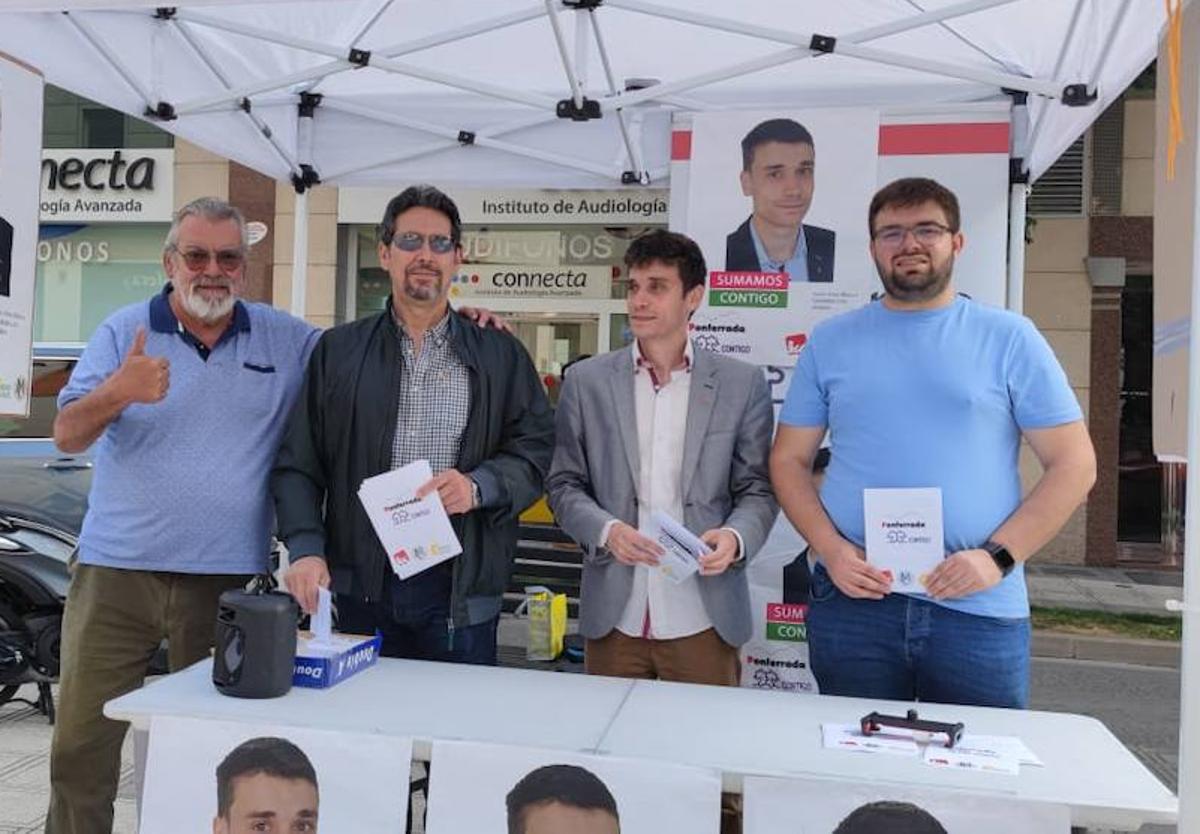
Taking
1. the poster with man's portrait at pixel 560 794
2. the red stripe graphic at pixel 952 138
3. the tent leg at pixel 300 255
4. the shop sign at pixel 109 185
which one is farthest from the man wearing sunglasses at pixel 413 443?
the shop sign at pixel 109 185

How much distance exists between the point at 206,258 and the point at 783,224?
218 centimetres

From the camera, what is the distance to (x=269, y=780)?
6.57 feet

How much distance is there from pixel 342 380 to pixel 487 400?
0.39 meters

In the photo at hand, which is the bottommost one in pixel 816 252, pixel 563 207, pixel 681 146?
pixel 816 252

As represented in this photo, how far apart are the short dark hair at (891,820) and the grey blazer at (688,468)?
1.00 meters

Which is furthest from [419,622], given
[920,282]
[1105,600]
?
[1105,600]

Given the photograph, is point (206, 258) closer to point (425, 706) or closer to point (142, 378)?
point (142, 378)

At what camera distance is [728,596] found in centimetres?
284

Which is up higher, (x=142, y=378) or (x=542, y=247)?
(x=542, y=247)

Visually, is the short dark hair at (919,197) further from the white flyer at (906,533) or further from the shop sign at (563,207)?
the shop sign at (563,207)

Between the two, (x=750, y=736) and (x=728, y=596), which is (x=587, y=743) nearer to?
(x=750, y=736)

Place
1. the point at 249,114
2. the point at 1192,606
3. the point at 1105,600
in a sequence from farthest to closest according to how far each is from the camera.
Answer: the point at 1105,600 → the point at 249,114 → the point at 1192,606

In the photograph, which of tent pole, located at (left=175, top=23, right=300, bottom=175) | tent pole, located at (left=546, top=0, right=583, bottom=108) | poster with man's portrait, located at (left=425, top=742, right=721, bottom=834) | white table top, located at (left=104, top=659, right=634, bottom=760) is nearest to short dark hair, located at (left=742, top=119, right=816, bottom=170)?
tent pole, located at (left=546, top=0, right=583, bottom=108)

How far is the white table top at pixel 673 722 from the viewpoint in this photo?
1.86 metres
